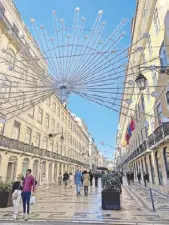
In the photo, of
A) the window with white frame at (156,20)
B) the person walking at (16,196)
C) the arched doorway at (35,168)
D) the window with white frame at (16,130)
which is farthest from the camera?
the arched doorway at (35,168)

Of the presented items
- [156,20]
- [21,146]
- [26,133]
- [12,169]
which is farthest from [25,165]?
[156,20]

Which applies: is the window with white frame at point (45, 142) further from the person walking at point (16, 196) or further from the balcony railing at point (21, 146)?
the person walking at point (16, 196)

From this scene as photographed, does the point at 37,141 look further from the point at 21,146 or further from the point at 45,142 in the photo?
the point at 21,146

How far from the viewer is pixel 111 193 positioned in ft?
25.6

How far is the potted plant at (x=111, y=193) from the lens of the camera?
25.2ft

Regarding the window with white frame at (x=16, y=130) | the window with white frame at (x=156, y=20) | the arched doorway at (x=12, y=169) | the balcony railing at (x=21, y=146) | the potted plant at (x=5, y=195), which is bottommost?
the potted plant at (x=5, y=195)

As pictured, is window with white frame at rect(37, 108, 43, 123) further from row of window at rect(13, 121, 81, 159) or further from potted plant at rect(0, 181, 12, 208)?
potted plant at rect(0, 181, 12, 208)

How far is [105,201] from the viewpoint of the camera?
307 inches

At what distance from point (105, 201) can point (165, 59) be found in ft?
32.5

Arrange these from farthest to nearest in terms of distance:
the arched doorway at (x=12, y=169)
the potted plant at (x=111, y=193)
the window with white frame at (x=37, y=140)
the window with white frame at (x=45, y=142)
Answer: the window with white frame at (x=45, y=142) < the window with white frame at (x=37, y=140) < the arched doorway at (x=12, y=169) < the potted plant at (x=111, y=193)

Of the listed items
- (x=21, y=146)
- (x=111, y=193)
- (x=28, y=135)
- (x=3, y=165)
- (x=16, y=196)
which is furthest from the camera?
(x=28, y=135)

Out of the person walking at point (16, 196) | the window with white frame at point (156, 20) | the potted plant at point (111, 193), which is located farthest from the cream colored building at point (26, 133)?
the window with white frame at point (156, 20)

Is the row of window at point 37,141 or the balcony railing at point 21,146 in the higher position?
the row of window at point 37,141

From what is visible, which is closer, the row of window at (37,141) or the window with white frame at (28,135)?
the row of window at (37,141)
